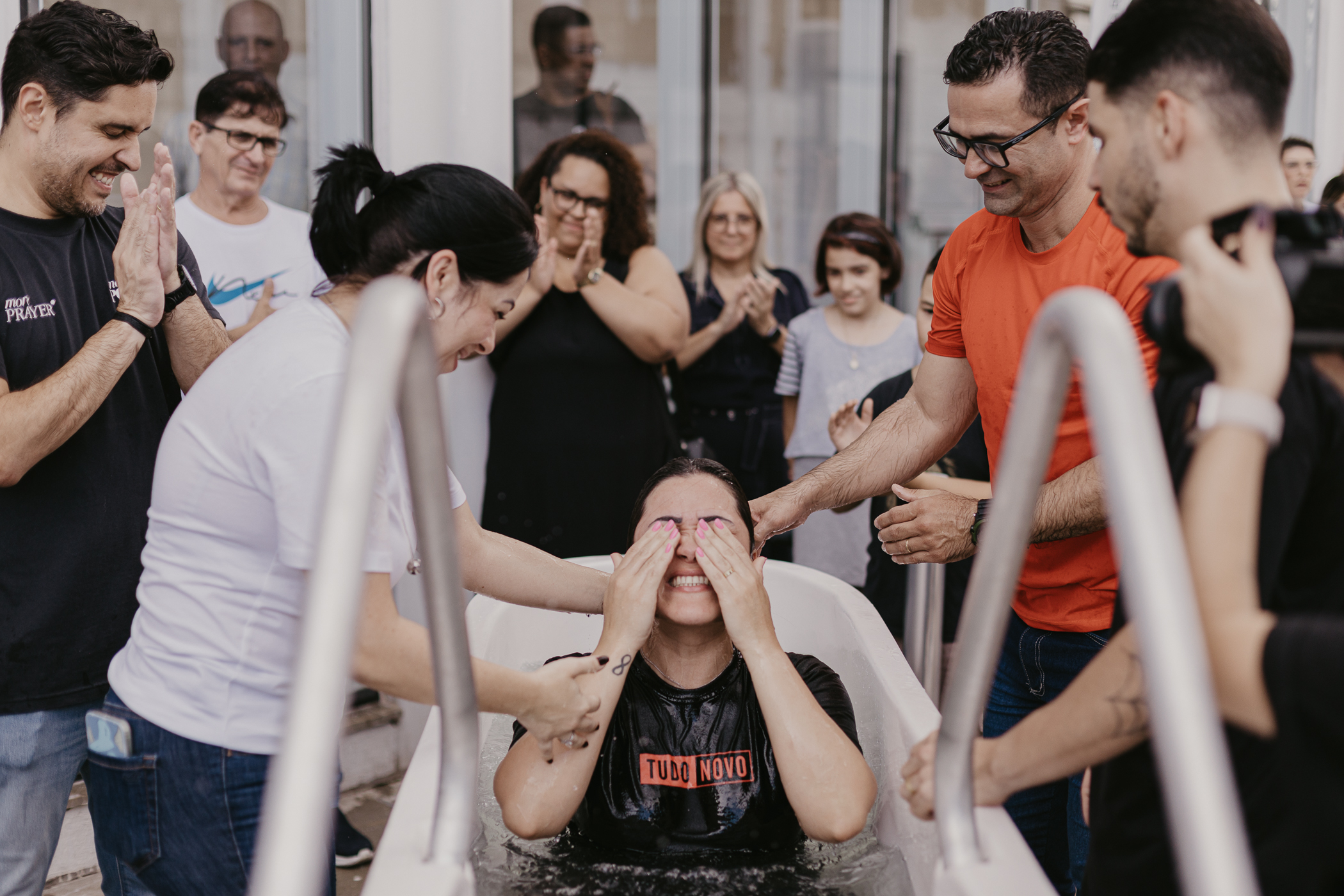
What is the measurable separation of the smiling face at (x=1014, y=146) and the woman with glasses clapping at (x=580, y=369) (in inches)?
55.8

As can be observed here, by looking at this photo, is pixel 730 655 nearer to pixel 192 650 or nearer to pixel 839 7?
pixel 192 650

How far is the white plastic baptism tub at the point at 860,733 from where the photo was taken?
1308 mm

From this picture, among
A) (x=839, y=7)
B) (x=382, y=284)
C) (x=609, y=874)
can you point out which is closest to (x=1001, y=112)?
(x=382, y=284)

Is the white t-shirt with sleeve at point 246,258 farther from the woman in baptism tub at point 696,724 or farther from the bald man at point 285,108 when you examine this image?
the woman in baptism tub at point 696,724

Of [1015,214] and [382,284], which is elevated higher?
[1015,214]

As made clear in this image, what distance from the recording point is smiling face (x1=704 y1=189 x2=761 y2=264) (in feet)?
12.5

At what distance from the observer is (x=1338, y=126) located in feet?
15.9

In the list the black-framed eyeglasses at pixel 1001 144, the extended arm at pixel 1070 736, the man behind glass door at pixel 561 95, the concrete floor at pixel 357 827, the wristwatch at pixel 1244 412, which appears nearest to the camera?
the wristwatch at pixel 1244 412

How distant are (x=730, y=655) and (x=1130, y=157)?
126 centimetres

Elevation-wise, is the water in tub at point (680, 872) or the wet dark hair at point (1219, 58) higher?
the wet dark hair at point (1219, 58)

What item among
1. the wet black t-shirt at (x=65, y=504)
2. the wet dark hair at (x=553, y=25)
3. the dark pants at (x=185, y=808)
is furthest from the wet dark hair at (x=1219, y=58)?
the wet dark hair at (x=553, y=25)

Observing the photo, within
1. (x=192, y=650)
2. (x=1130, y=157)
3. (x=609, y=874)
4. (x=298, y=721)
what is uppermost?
(x=1130, y=157)

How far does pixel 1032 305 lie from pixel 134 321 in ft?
5.13

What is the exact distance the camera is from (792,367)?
3705 millimetres
